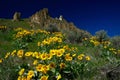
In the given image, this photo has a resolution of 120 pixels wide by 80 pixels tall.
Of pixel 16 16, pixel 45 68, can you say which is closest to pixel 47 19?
pixel 16 16

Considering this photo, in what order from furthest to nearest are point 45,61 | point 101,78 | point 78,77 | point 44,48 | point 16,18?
1. point 16,18
2. point 44,48
3. point 45,61
4. point 78,77
5. point 101,78

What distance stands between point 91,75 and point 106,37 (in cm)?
1410

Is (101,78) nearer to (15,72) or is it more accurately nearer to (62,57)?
(62,57)

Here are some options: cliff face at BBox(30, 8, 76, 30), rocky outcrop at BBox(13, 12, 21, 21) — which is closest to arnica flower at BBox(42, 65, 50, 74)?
rocky outcrop at BBox(13, 12, 21, 21)

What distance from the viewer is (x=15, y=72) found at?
23.1 ft

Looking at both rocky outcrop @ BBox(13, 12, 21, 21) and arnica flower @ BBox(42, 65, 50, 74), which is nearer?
arnica flower @ BBox(42, 65, 50, 74)

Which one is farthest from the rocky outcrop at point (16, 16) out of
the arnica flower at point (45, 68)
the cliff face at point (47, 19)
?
the arnica flower at point (45, 68)

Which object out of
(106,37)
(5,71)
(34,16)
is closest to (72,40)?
(106,37)

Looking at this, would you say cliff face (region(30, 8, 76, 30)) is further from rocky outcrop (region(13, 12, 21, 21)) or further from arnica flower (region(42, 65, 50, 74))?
arnica flower (region(42, 65, 50, 74))

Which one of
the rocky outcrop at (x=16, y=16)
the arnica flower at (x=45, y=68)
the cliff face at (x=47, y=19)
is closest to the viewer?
the arnica flower at (x=45, y=68)

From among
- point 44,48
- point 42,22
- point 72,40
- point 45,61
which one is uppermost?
point 42,22

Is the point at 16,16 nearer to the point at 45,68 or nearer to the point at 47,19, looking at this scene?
the point at 47,19

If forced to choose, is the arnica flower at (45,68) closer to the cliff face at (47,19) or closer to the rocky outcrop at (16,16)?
the rocky outcrop at (16,16)

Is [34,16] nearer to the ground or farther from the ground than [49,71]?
farther from the ground
